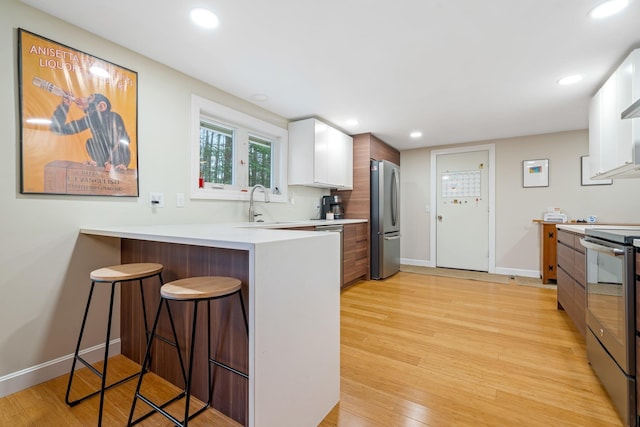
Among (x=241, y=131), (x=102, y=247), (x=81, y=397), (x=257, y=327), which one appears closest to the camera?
(x=257, y=327)

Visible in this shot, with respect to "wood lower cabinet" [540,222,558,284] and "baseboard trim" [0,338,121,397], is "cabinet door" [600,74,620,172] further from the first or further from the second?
"baseboard trim" [0,338,121,397]

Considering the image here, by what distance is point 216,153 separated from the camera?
2867 mm

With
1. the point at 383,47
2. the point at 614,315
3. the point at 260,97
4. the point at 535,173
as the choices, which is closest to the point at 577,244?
the point at 614,315

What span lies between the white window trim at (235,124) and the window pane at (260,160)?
0.08m

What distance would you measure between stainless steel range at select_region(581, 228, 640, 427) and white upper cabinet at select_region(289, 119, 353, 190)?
8.45 ft

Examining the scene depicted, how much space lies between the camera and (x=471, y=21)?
177cm

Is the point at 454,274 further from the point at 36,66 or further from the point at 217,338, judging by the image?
the point at 36,66

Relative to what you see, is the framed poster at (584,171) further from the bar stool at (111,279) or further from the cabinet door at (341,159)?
the bar stool at (111,279)

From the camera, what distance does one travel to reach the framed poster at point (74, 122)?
1.62m

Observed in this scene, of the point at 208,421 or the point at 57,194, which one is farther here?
the point at 57,194

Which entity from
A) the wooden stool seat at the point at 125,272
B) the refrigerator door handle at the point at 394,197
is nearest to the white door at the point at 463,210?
the refrigerator door handle at the point at 394,197

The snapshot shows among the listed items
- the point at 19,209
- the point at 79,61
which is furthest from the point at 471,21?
the point at 19,209

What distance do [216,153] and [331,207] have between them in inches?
75.6

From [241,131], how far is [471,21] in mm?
2263
